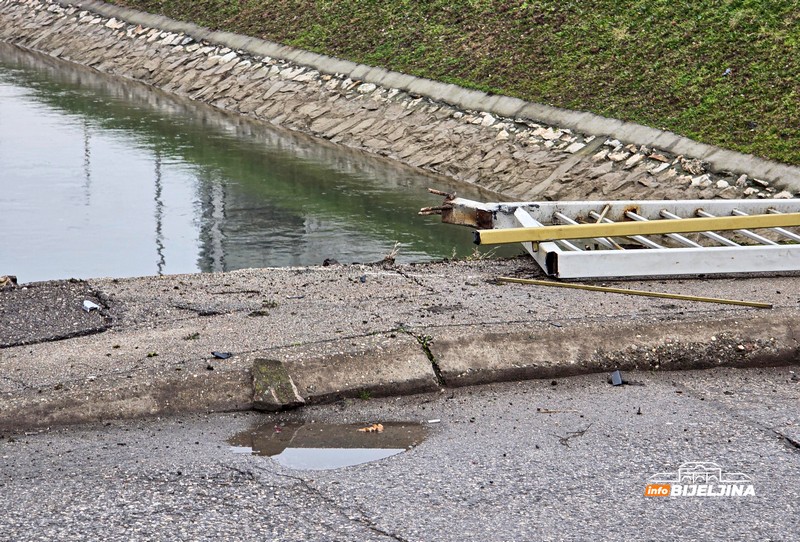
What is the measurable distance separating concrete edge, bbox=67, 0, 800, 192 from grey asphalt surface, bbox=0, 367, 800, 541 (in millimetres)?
8940

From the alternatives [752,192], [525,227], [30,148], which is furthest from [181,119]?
[525,227]

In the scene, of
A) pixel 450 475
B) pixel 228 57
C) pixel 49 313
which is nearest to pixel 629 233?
pixel 450 475

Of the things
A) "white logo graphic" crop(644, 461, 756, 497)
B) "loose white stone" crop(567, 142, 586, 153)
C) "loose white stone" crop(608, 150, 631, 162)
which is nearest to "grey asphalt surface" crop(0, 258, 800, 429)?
"white logo graphic" crop(644, 461, 756, 497)

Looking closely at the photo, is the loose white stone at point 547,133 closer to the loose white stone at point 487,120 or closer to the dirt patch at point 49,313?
the loose white stone at point 487,120

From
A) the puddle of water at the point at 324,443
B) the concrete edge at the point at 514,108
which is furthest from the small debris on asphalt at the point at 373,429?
the concrete edge at the point at 514,108

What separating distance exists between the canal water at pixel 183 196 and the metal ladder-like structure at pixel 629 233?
3.70 m

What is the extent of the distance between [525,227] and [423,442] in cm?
364

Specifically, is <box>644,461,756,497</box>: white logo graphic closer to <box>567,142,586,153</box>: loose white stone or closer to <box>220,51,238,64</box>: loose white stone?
<box>567,142,586,153</box>: loose white stone

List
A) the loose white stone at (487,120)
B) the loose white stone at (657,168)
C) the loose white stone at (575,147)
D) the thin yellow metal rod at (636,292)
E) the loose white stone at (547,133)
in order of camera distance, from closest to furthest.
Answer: the thin yellow metal rod at (636,292) < the loose white stone at (657,168) < the loose white stone at (575,147) < the loose white stone at (547,133) < the loose white stone at (487,120)

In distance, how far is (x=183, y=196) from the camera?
17.8 metres

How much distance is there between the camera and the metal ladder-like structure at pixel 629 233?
8898 millimetres

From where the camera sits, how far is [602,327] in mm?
7523

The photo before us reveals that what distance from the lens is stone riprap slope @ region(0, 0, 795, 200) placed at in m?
16.2

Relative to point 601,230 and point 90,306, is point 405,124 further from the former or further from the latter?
point 90,306
